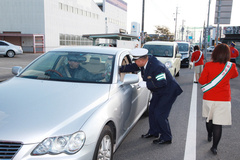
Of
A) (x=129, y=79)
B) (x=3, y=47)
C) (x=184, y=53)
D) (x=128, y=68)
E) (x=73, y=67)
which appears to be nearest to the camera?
(x=129, y=79)

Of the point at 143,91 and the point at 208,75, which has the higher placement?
the point at 208,75

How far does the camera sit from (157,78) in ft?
11.9

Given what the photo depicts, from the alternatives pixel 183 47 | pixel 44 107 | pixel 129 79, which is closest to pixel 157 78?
pixel 129 79

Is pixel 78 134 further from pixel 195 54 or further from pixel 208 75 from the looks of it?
pixel 195 54

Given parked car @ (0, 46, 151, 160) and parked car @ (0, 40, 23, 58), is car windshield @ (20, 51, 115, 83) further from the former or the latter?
parked car @ (0, 40, 23, 58)

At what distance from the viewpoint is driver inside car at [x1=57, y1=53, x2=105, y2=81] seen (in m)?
3.56

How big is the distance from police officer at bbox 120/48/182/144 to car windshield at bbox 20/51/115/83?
0.35 metres

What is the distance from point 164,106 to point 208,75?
0.87m

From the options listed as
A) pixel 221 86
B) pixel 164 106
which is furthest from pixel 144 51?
A: pixel 221 86

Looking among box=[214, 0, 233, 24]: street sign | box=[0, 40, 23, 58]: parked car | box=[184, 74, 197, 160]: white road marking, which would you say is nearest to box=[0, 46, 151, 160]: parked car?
box=[184, 74, 197, 160]: white road marking

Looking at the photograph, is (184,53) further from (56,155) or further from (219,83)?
(56,155)

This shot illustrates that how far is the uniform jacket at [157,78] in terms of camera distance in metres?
3.64

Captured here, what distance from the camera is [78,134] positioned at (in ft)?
7.46

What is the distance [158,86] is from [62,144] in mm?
1919
